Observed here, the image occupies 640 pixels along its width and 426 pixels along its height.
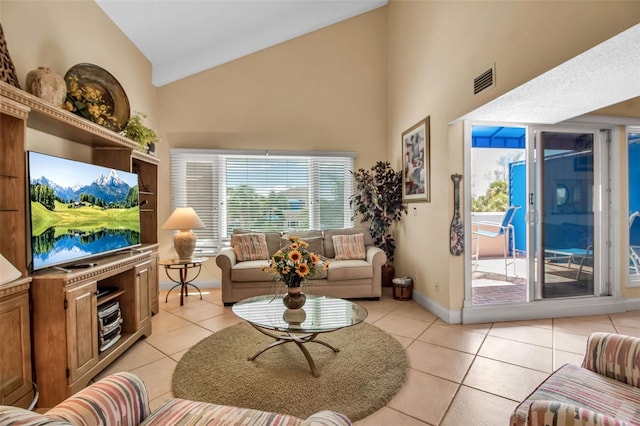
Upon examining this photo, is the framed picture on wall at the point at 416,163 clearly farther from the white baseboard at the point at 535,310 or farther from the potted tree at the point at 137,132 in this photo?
the potted tree at the point at 137,132

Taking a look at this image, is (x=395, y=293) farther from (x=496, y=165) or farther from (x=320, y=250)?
(x=496, y=165)

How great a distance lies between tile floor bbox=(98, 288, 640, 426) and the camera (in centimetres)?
184

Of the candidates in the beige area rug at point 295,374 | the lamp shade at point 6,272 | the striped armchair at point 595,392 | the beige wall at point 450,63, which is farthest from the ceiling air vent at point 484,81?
the lamp shade at point 6,272

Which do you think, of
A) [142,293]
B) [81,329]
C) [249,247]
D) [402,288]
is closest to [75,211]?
[81,329]

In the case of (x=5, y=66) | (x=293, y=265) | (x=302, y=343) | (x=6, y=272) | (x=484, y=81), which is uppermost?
(x=484, y=81)

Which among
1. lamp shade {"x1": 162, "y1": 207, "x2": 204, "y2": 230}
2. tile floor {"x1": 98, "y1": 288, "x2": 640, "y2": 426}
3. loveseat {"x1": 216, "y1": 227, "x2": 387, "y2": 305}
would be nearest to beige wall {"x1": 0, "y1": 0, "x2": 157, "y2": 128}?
lamp shade {"x1": 162, "y1": 207, "x2": 204, "y2": 230}

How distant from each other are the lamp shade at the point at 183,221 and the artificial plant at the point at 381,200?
2.35 metres

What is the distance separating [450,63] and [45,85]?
3.50m

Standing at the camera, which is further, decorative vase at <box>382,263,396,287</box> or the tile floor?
decorative vase at <box>382,263,396,287</box>

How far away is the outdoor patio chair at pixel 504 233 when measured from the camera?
473cm

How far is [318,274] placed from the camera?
12.6 ft

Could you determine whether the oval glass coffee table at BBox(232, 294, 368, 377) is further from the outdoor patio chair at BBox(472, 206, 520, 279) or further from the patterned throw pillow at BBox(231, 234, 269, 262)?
the outdoor patio chair at BBox(472, 206, 520, 279)

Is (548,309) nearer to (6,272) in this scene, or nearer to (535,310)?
(535,310)

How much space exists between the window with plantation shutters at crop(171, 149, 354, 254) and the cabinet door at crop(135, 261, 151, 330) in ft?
5.66
